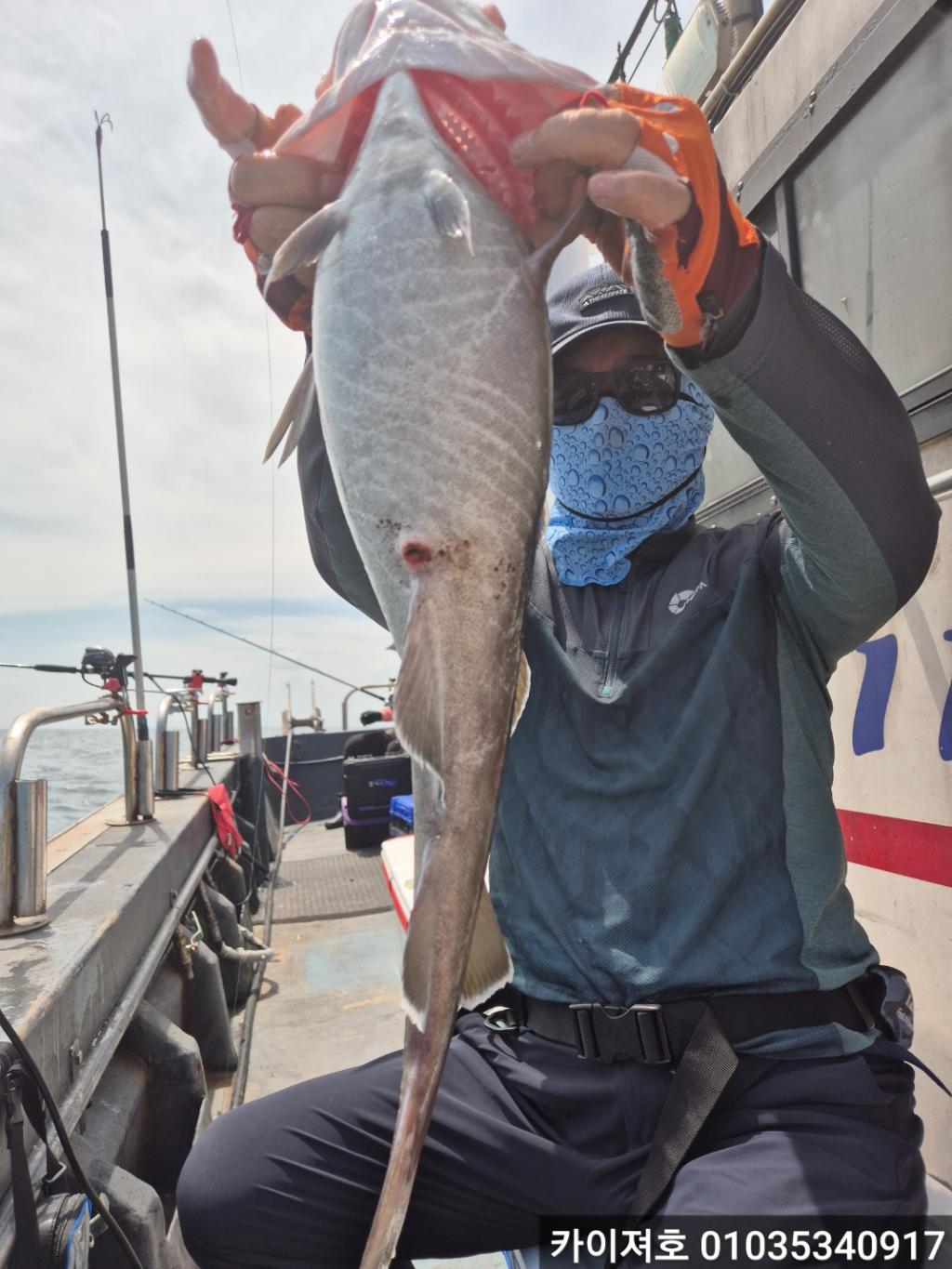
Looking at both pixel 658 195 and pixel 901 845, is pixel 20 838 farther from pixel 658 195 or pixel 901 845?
pixel 901 845

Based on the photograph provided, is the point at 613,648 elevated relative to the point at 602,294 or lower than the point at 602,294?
lower

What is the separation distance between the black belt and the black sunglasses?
4.50 ft

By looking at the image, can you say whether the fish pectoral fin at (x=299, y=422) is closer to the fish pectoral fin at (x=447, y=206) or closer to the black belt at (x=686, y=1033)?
the fish pectoral fin at (x=447, y=206)

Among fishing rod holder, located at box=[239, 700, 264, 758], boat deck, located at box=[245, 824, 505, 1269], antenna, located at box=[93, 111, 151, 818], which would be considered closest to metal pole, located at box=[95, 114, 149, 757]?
antenna, located at box=[93, 111, 151, 818]

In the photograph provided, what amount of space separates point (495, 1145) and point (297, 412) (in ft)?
5.16

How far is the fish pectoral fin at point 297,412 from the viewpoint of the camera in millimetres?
1510

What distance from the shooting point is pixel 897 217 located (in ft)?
9.45

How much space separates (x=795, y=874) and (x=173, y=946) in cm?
387

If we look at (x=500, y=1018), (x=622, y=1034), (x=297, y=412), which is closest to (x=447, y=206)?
(x=297, y=412)

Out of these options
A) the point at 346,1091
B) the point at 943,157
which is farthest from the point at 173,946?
the point at 943,157

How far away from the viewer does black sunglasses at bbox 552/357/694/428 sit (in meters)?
2.05

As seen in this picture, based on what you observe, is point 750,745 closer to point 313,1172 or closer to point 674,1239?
point 674,1239

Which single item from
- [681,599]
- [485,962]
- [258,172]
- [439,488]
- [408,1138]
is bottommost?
[408,1138]

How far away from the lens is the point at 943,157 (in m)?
2.64
